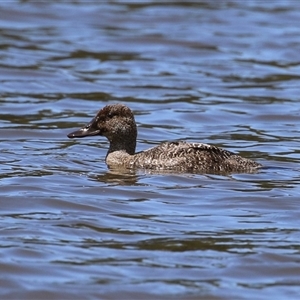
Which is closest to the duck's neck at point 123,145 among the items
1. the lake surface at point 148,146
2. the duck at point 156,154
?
the duck at point 156,154

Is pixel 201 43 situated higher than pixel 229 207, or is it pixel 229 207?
pixel 201 43

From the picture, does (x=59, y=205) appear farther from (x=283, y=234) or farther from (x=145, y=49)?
(x=145, y=49)

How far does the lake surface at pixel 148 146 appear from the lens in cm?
925

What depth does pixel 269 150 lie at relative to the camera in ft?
49.9

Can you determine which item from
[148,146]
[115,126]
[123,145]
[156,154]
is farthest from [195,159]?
[148,146]

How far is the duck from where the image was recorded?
13156 mm

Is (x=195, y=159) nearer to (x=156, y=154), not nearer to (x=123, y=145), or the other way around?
(x=156, y=154)

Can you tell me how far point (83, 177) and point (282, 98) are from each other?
795 centimetres

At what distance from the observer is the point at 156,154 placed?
1338 centimetres

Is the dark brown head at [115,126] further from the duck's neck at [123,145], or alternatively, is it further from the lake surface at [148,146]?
the lake surface at [148,146]

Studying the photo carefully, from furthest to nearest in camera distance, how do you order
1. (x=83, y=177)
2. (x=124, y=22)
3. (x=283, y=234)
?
1. (x=124, y=22)
2. (x=83, y=177)
3. (x=283, y=234)

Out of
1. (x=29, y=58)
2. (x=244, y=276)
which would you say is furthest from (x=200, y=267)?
(x=29, y=58)

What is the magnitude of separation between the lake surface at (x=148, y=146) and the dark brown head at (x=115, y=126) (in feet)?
1.42

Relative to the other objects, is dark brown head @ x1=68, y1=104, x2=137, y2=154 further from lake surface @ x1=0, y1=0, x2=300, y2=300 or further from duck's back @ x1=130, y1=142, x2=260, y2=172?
duck's back @ x1=130, y1=142, x2=260, y2=172
